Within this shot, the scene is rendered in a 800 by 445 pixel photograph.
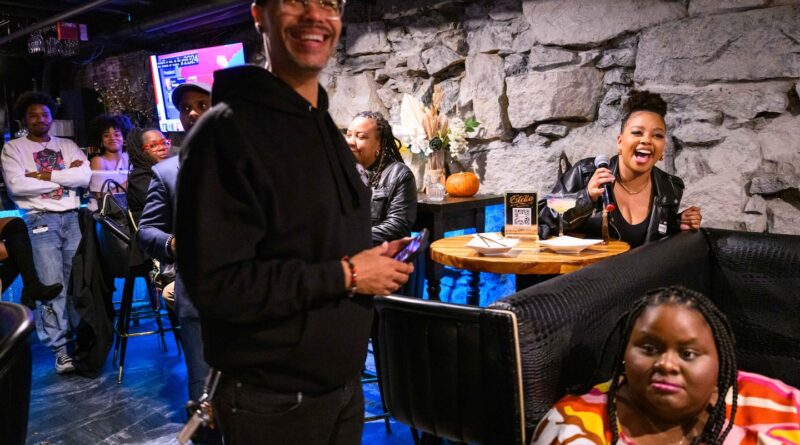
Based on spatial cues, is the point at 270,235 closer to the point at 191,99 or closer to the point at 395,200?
the point at 191,99

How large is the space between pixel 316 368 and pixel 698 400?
916 mm

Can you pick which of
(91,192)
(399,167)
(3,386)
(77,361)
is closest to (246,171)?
(3,386)

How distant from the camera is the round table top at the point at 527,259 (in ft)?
7.65

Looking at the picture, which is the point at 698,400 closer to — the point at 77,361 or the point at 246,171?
the point at 246,171

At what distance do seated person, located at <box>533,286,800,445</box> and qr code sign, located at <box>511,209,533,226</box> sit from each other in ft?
4.55

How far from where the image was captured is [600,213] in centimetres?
292

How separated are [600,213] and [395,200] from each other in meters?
1.07

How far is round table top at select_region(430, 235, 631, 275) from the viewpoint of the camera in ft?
7.65

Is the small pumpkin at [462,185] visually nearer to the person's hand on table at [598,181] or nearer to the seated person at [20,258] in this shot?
the person's hand on table at [598,181]

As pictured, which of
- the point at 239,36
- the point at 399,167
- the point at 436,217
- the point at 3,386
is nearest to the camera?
the point at 3,386

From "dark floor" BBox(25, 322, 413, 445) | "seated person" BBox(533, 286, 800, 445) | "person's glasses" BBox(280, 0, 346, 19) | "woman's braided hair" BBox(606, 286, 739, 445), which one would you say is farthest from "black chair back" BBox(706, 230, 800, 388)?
"person's glasses" BBox(280, 0, 346, 19)

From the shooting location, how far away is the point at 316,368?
112 centimetres

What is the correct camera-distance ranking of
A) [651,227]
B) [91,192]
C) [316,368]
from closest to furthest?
1. [316,368]
2. [651,227]
3. [91,192]

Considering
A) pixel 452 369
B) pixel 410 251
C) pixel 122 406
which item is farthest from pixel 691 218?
pixel 122 406
